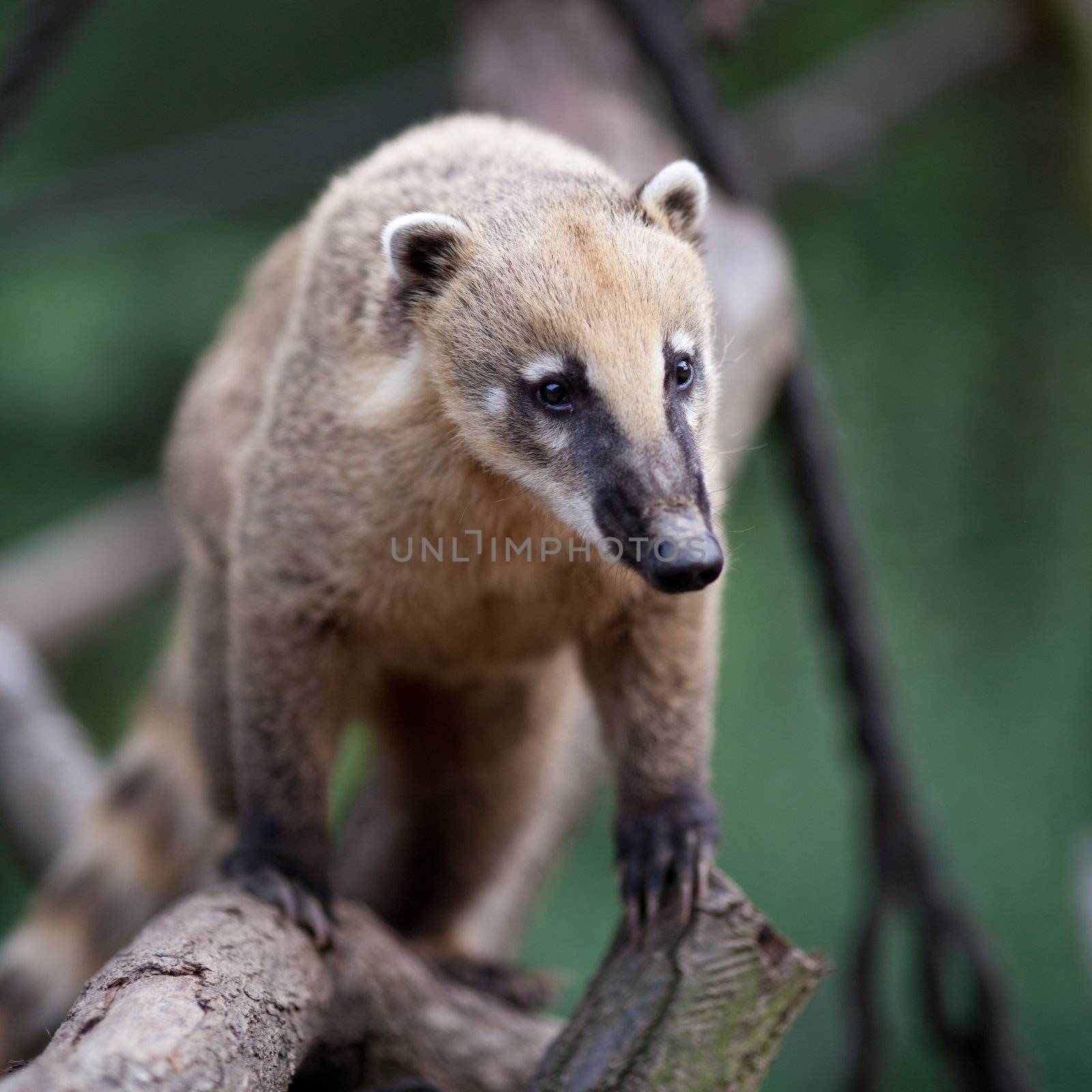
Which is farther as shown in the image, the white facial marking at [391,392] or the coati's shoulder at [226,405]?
the coati's shoulder at [226,405]

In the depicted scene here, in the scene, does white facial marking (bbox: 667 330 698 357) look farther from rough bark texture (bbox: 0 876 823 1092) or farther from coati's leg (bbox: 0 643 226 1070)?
coati's leg (bbox: 0 643 226 1070)

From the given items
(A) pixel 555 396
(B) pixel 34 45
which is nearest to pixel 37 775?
(B) pixel 34 45

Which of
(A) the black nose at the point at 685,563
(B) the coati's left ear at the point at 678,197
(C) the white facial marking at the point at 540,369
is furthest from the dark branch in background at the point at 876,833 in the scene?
(A) the black nose at the point at 685,563

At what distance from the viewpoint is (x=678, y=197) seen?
7.41 feet

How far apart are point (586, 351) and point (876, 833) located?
7.80 feet

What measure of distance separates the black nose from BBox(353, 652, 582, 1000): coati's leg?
3.40 ft

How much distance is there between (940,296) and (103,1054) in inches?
241

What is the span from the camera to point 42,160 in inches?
272

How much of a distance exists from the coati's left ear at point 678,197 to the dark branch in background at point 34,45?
154 cm

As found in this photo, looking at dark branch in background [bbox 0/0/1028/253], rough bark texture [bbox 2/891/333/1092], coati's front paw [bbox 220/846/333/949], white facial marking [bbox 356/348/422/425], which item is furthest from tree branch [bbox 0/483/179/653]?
rough bark texture [bbox 2/891/333/1092]

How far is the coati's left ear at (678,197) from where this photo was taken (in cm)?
220

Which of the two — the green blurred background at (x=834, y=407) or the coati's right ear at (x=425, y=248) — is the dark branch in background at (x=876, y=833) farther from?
the green blurred background at (x=834, y=407)

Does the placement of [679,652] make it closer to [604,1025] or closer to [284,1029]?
[604,1025]

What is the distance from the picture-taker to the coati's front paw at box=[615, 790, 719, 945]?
215 centimetres
